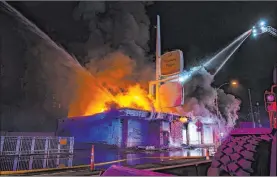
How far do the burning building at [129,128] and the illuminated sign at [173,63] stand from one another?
520cm

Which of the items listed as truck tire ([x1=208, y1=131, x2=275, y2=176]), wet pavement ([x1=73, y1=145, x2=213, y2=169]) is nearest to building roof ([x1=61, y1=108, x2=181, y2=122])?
wet pavement ([x1=73, y1=145, x2=213, y2=169])

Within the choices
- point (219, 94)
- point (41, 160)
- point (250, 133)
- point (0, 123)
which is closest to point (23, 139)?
point (41, 160)

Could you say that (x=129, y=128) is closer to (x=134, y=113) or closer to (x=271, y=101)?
(x=134, y=113)

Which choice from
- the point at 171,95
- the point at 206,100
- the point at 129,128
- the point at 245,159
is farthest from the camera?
the point at 206,100

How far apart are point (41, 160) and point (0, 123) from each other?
2557 centimetres

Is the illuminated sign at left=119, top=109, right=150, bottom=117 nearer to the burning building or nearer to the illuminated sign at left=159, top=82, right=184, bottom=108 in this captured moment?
the burning building

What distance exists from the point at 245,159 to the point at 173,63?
2271 centimetres

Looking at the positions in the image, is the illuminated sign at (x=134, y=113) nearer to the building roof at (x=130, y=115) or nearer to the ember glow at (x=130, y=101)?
the building roof at (x=130, y=115)

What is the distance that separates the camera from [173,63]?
25516 mm

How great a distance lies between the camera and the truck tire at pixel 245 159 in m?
3.15

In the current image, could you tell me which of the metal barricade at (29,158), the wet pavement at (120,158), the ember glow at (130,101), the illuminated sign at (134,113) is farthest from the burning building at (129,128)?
the metal barricade at (29,158)

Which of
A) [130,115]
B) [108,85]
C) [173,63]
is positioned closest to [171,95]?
[173,63]

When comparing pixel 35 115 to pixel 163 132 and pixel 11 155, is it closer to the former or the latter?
pixel 163 132

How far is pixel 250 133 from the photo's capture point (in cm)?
419
